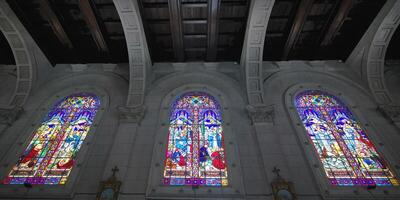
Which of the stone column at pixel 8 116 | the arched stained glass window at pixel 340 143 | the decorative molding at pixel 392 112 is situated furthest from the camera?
the stone column at pixel 8 116

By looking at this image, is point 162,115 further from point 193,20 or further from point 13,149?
point 13,149

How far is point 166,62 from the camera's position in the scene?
10242mm

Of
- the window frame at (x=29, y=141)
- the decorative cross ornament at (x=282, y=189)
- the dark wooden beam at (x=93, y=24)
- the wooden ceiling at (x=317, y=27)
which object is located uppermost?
the wooden ceiling at (x=317, y=27)

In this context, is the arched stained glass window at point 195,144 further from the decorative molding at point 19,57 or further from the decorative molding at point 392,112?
the decorative molding at point 19,57

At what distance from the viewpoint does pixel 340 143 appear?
7.31 m

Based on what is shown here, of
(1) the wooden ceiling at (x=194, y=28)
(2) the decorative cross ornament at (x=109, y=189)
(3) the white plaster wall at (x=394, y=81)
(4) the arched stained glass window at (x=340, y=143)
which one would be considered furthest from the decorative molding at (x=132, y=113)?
(3) the white plaster wall at (x=394, y=81)

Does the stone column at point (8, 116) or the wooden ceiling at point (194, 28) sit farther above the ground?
the wooden ceiling at point (194, 28)

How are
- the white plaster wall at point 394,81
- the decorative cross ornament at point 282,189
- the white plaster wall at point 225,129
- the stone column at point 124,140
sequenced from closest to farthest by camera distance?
the decorative cross ornament at point 282,189 → the white plaster wall at point 225,129 → the stone column at point 124,140 → the white plaster wall at point 394,81

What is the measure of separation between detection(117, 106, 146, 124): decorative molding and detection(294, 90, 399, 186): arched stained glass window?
16.9 feet

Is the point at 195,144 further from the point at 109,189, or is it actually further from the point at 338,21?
the point at 338,21

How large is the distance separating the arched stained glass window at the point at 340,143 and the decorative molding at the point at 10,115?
9.21 meters

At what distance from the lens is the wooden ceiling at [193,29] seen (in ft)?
27.2

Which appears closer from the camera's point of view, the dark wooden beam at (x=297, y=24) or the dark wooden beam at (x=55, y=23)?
the dark wooden beam at (x=297, y=24)

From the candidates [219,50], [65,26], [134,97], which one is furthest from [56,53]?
[219,50]
